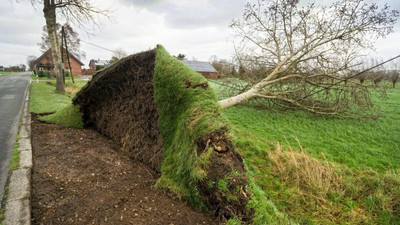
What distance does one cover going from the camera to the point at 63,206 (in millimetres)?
2371

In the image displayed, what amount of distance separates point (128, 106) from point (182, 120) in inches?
74.4

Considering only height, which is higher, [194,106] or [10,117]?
[194,106]

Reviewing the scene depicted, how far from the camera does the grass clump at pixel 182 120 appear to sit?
243 cm

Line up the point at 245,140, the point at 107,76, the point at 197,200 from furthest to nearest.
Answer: the point at 245,140 → the point at 107,76 → the point at 197,200

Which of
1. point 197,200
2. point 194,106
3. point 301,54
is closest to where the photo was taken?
point 197,200

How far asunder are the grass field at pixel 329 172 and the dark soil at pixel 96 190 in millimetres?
1072

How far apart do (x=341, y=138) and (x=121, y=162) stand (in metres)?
6.50

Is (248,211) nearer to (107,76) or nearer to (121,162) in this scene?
(121,162)

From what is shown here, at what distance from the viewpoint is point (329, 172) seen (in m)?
3.82

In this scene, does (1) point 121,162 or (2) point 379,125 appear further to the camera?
(2) point 379,125

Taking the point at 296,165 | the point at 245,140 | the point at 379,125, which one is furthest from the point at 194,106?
the point at 379,125

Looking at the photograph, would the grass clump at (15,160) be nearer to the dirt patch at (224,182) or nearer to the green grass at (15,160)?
the green grass at (15,160)

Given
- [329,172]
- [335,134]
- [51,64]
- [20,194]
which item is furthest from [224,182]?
[51,64]

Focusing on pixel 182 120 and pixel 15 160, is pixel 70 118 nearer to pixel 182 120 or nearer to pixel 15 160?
pixel 15 160
